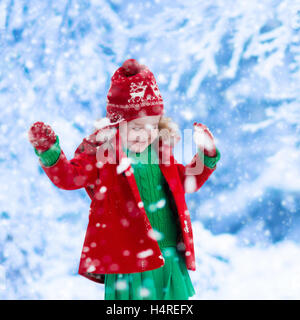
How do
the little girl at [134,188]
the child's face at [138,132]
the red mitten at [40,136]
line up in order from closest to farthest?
the red mitten at [40,136], the little girl at [134,188], the child's face at [138,132]

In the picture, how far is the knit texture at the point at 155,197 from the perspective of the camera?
190 cm

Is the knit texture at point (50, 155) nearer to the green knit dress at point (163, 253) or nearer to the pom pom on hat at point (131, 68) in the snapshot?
the green knit dress at point (163, 253)

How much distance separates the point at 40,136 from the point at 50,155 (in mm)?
86

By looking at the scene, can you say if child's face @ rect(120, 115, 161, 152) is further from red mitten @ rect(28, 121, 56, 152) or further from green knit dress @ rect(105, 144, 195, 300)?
red mitten @ rect(28, 121, 56, 152)

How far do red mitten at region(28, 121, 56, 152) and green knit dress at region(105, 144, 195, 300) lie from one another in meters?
0.34

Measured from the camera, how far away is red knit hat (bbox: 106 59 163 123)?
6.16 feet

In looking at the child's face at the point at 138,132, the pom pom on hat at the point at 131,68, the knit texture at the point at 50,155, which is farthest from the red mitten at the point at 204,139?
the knit texture at the point at 50,155

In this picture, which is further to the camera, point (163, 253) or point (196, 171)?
point (196, 171)

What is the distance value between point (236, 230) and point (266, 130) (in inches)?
25.7

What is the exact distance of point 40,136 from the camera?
1.69 m

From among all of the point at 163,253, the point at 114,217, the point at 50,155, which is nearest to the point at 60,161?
the point at 50,155

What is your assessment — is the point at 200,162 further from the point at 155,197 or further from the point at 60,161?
the point at 60,161

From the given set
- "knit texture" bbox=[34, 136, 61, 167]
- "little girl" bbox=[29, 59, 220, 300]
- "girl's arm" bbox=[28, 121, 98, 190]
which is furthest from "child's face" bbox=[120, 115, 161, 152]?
"knit texture" bbox=[34, 136, 61, 167]

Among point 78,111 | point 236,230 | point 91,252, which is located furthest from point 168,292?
Result: point 78,111
